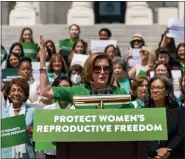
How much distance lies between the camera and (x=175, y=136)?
547 centimetres

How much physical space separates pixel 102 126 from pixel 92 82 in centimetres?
95

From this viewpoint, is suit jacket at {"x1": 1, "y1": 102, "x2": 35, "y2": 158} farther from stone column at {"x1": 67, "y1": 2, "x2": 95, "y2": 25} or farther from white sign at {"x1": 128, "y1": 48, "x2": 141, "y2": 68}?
stone column at {"x1": 67, "y1": 2, "x2": 95, "y2": 25}

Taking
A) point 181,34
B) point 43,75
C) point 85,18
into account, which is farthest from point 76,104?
point 85,18

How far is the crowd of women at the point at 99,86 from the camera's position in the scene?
15.9 ft

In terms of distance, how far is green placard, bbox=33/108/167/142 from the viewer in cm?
391

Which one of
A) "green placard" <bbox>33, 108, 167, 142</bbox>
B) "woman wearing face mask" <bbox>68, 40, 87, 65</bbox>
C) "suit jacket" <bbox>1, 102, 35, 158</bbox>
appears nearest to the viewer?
"green placard" <bbox>33, 108, 167, 142</bbox>

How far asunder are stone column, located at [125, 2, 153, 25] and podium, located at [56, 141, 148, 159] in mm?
22422

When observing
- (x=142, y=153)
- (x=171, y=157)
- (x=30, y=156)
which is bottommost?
(x=30, y=156)

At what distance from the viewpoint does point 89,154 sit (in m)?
3.97

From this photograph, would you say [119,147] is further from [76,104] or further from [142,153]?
[76,104]

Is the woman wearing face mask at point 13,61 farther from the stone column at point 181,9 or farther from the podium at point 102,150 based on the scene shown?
the stone column at point 181,9

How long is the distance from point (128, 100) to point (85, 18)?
22623 millimetres

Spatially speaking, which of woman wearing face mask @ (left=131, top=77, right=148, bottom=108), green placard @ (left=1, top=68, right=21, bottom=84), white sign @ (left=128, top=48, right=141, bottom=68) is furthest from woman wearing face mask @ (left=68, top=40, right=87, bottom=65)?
woman wearing face mask @ (left=131, top=77, right=148, bottom=108)

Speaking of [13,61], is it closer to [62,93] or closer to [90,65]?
[62,93]
